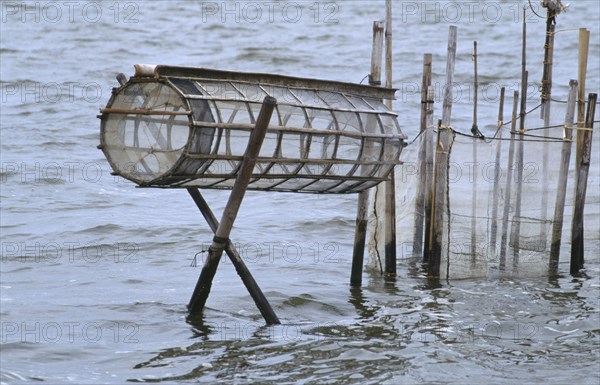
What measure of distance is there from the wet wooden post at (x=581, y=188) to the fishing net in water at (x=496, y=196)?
0.78 feet

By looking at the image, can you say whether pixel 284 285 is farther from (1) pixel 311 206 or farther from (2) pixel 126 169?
(1) pixel 311 206

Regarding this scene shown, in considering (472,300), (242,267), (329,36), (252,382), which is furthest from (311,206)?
(329,36)

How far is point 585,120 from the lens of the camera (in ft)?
35.6

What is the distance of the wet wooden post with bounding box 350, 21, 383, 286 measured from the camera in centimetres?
1012

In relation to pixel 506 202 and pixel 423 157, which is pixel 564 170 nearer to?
pixel 506 202

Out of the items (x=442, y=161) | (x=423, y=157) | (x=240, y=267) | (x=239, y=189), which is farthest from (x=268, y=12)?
(x=239, y=189)

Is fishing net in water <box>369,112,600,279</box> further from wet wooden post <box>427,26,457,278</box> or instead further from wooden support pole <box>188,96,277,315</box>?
wooden support pole <box>188,96,277,315</box>

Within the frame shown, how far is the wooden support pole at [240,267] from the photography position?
29.5ft

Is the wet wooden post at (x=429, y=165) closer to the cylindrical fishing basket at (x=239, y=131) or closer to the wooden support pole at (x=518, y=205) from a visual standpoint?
the wooden support pole at (x=518, y=205)

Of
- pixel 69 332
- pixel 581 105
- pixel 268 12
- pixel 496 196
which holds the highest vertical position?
pixel 268 12

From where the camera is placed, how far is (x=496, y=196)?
1098 cm

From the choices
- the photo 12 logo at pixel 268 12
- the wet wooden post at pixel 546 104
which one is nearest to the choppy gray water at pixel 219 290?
the wet wooden post at pixel 546 104

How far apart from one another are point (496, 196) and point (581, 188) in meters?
0.94

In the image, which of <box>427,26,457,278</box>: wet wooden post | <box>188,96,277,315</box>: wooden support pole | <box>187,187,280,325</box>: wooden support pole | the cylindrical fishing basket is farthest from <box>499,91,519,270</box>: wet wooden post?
<box>188,96,277,315</box>: wooden support pole
